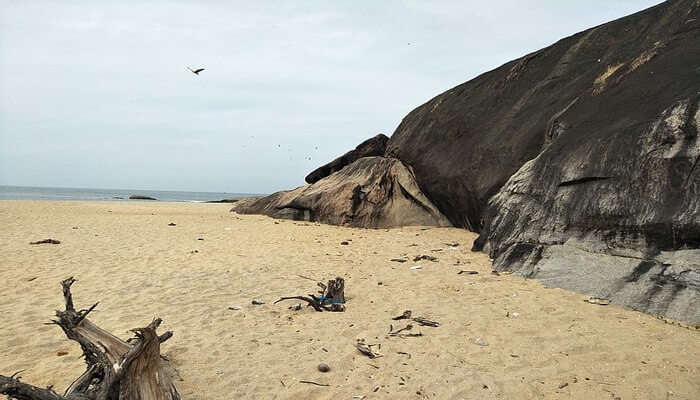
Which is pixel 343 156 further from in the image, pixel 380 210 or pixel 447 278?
pixel 447 278

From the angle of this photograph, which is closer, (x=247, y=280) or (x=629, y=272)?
(x=629, y=272)

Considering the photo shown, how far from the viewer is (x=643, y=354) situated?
3943mm

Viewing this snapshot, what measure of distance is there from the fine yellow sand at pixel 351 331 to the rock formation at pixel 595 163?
1.81ft

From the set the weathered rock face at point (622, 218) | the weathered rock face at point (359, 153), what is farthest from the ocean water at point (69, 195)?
the weathered rock face at point (622, 218)

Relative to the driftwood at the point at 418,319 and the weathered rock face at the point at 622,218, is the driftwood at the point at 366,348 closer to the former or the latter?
the driftwood at the point at 418,319

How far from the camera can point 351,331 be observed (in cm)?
477

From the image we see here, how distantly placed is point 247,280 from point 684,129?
6.31 m

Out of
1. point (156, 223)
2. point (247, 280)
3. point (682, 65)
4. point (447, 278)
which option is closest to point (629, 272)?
point (447, 278)

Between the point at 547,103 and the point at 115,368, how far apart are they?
10.1 metres

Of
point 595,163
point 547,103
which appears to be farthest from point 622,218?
point 547,103

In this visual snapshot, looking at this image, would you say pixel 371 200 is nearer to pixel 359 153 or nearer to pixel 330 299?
pixel 359 153

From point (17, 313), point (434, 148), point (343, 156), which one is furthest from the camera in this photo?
point (343, 156)

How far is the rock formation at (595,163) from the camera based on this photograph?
209 inches

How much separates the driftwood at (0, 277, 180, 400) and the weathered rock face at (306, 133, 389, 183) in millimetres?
16312
